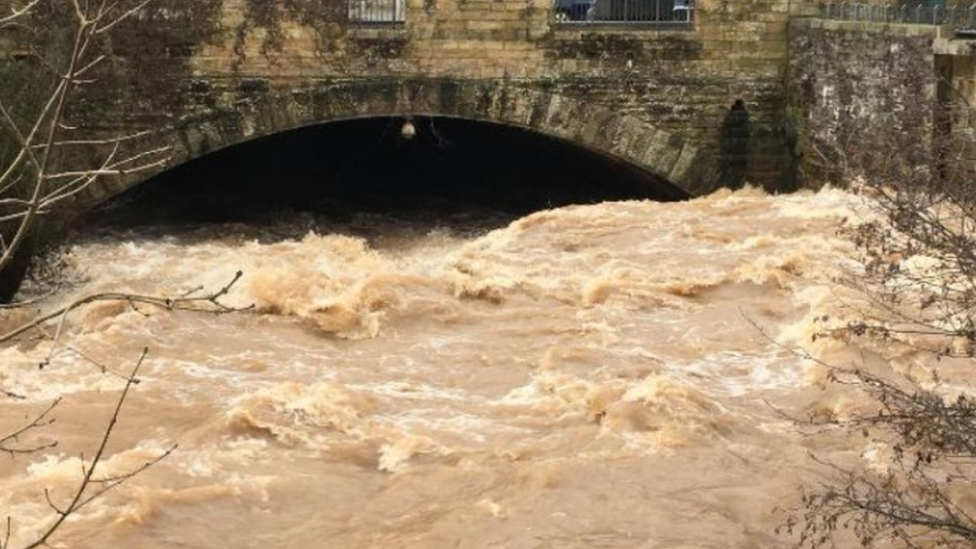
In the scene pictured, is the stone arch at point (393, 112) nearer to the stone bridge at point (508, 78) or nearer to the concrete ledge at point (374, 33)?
the stone bridge at point (508, 78)

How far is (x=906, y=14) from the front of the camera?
17672 mm

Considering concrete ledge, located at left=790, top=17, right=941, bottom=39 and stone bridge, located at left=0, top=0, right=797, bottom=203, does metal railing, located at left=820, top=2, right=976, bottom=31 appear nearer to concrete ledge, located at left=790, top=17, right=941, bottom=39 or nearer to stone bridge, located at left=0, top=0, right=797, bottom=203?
concrete ledge, located at left=790, top=17, right=941, bottom=39

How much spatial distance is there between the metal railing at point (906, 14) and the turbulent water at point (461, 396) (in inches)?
106

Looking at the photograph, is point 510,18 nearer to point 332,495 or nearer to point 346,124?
point 346,124

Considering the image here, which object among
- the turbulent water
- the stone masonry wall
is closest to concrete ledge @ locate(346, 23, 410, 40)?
the turbulent water

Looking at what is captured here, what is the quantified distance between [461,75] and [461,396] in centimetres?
883


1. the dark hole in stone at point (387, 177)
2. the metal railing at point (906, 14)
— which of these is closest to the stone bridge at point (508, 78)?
the metal railing at point (906, 14)

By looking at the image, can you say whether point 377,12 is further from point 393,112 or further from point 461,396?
point 461,396

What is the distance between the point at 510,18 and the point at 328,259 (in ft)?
15.7

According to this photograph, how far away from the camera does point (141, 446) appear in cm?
999

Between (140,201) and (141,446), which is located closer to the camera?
(141,446)

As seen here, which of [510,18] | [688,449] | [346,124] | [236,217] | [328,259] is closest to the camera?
[688,449]

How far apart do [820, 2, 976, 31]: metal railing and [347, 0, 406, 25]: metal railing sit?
6.16 meters

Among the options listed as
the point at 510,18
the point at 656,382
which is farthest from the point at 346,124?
the point at 656,382
